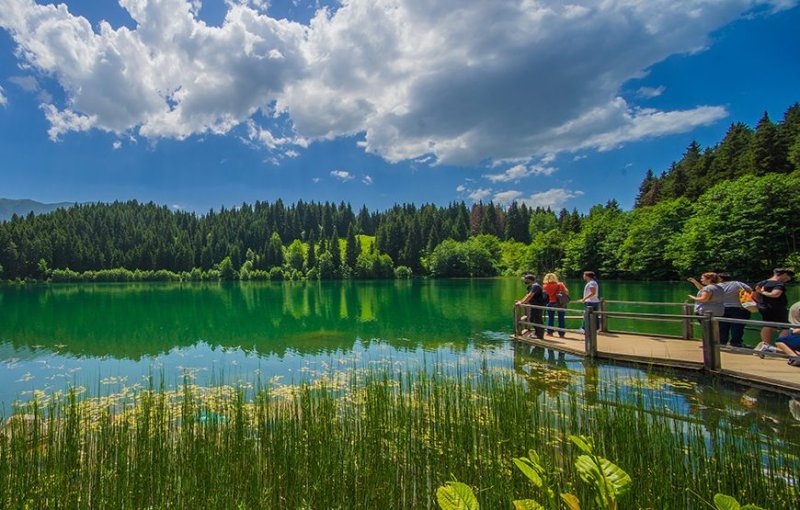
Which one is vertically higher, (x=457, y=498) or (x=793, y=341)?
(x=457, y=498)

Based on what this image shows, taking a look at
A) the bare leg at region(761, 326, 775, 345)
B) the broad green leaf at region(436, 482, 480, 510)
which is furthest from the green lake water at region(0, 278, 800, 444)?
the broad green leaf at region(436, 482, 480, 510)

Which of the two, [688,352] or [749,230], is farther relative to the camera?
[749,230]

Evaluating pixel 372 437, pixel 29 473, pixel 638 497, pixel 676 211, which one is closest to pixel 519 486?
pixel 638 497

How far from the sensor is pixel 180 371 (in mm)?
13289

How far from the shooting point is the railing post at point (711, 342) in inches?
352

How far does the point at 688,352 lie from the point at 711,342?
1445mm

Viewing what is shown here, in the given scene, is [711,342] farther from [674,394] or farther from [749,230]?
[749,230]

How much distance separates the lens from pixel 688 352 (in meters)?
10.3

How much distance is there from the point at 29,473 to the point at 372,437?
142 inches

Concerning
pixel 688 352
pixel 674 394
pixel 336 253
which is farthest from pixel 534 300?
pixel 336 253

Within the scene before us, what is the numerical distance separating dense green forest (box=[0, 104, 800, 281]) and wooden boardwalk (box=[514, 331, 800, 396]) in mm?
44242

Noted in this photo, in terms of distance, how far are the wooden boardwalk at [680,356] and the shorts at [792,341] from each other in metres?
0.29

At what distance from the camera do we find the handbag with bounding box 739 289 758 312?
1016 centimetres

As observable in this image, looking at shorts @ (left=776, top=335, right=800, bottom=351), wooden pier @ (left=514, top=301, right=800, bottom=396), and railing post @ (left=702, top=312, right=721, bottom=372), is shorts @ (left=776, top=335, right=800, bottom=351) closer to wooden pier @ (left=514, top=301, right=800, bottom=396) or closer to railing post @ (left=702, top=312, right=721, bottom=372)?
wooden pier @ (left=514, top=301, right=800, bottom=396)
